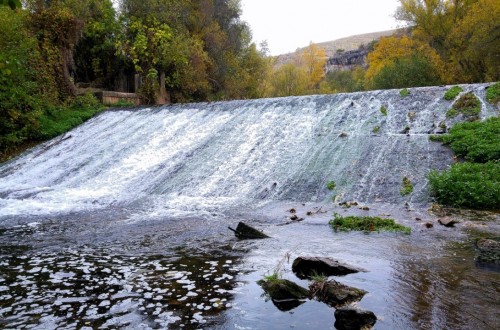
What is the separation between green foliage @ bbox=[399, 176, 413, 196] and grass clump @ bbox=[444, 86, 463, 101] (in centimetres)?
457

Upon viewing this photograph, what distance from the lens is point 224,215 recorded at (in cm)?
780

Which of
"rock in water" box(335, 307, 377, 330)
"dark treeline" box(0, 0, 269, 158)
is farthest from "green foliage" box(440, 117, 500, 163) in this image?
"dark treeline" box(0, 0, 269, 158)

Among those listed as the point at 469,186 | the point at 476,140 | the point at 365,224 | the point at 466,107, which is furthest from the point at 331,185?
the point at 466,107

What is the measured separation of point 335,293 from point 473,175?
5766 mm

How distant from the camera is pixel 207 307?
3504 millimetres

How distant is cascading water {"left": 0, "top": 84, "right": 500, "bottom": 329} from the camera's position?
350cm

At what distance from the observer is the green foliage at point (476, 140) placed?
8773 millimetres

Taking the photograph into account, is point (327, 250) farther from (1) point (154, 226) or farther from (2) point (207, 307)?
(1) point (154, 226)

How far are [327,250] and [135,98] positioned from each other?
61.8 feet

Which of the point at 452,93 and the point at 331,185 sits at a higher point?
the point at 452,93

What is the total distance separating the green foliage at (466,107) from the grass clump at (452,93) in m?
0.25

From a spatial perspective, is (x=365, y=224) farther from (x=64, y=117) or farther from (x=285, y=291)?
(x=64, y=117)

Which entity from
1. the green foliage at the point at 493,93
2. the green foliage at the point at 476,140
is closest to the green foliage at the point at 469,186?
the green foliage at the point at 476,140

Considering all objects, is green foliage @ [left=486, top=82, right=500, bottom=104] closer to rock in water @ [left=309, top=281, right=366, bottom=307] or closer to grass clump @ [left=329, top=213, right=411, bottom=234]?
grass clump @ [left=329, top=213, right=411, bottom=234]
